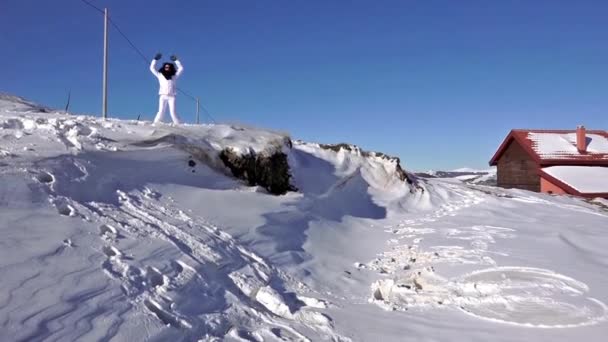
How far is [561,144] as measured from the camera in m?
26.3

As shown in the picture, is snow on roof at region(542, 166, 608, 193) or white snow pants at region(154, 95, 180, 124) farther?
snow on roof at region(542, 166, 608, 193)

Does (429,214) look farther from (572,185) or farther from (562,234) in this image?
(572,185)

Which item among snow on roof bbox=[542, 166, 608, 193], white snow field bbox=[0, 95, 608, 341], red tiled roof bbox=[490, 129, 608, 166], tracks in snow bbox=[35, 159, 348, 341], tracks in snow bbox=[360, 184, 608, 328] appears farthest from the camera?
red tiled roof bbox=[490, 129, 608, 166]

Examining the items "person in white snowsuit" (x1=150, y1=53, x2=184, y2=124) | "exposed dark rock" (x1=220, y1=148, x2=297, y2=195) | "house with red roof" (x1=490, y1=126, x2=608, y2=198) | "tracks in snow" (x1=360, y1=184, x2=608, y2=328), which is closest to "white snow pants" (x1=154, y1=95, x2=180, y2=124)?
"person in white snowsuit" (x1=150, y1=53, x2=184, y2=124)

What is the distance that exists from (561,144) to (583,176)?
9.59ft

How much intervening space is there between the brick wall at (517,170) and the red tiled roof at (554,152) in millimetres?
389

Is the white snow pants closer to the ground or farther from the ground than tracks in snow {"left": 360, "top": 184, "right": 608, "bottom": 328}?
farther from the ground

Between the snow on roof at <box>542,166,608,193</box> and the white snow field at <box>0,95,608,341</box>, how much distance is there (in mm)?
13607

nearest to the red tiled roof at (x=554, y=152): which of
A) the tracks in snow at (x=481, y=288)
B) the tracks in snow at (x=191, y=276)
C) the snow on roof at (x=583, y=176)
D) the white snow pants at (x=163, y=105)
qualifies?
the snow on roof at (x=583, y=176)

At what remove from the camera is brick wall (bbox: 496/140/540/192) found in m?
25.8

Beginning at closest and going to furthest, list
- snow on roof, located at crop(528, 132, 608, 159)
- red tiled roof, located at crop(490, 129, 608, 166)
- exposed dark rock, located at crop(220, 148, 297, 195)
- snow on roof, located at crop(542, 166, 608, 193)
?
1. exposed dark rock, located at crop(220, 148, 297, 195)
2. snow on roof, located at crop(542, 166, 608, 193)
3. red tiled roof, located at crop(490, 129, 608, 166)
4. snow on roof, located at crop(528, 132, 608, 159)

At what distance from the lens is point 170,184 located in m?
7.86

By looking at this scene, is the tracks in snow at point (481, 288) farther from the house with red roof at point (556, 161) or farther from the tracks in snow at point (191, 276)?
the house with red roof at point (556, 161)

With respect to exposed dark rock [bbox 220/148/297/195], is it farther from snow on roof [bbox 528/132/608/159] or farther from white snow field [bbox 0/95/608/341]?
snow on roof [bbox 528/132/608/159]
